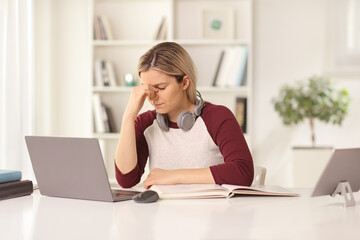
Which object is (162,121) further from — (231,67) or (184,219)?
(231,67)

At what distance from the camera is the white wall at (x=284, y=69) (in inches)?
174

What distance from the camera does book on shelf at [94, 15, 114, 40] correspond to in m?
4.41

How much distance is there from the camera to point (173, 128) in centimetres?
212

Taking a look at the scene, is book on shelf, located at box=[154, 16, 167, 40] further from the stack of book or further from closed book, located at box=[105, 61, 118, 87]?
the stack of book

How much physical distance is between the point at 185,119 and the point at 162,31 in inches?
96.8

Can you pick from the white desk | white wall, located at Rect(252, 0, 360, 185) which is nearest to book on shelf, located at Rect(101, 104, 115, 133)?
white wall, located at Rect(252, 0, 360, 185)

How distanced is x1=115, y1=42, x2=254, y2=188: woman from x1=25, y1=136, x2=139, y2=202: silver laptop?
297 mm

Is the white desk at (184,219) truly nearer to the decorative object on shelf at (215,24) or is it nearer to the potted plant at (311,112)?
the potted plant at (311,112)

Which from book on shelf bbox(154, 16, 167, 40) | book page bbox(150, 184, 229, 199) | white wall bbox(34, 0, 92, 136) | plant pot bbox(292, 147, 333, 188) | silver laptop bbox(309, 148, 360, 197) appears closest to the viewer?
silver laptop bbox(309, 148, 360, 197)

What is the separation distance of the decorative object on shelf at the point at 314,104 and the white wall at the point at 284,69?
10.0 inches

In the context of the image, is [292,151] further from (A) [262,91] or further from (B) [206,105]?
(B) [206,105]

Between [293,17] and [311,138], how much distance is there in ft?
3.19

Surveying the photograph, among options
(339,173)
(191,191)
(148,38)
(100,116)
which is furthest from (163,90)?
(148,38)

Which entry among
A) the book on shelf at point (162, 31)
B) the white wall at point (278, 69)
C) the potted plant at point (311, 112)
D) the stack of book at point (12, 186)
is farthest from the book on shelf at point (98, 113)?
the stack of book at point (12, 186)
